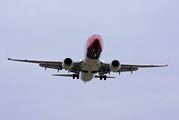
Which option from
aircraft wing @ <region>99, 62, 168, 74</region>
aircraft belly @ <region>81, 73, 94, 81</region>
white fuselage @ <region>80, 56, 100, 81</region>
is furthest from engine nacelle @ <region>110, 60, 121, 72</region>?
aircraft belly @ <region>81, 73, 94, 81</region>

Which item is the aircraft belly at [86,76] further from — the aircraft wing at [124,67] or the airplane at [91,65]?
the aircraft wing at [124,67]

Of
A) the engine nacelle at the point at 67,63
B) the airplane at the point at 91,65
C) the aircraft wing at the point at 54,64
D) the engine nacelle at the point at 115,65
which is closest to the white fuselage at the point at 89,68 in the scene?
the airplane at the point at 91,65

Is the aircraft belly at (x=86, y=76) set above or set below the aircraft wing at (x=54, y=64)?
below

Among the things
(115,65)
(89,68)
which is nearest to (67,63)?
(89,68)

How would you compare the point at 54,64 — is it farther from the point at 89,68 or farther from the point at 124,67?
the point at 124,67

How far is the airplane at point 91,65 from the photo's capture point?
28.6 meters

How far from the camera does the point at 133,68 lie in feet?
118

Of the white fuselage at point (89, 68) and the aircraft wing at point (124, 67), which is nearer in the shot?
the white fuselage at point (89, 68)

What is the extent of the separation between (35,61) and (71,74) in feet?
20.2

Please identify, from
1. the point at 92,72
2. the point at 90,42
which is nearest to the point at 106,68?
the point at 92,72

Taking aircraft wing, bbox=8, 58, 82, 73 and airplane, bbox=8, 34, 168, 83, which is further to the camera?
aircraft wing, bbox=8, 58, 82, 73

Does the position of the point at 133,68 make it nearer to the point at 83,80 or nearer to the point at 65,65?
the point at 83,80

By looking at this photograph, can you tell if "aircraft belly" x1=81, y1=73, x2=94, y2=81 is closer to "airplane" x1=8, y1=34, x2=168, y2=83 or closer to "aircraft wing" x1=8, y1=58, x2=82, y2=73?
"airplane" x1=8, y1=34, x2=168, y2=83

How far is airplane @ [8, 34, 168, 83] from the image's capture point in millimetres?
28562
